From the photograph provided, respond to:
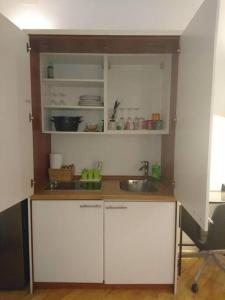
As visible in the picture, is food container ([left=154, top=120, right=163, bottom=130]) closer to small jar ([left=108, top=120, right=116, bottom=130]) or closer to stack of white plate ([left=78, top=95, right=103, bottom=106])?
small jar ([left=108, top=120, right=116, bottom=130])

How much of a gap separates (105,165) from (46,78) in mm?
1041

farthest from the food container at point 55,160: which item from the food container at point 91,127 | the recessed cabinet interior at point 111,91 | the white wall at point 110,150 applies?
the food container at point 91,127

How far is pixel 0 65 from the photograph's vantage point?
1262 millimetres

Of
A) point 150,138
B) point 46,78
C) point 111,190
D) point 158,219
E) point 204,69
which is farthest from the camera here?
point 150,138

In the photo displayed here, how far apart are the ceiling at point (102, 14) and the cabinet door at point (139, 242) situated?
5.56 feet

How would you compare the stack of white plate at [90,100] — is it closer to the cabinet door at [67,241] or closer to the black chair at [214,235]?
the cabinet door at [67,241]

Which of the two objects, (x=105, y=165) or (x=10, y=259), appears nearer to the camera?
(x=10, y=259)

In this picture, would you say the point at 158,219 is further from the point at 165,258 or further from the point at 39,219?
the point at 39,219

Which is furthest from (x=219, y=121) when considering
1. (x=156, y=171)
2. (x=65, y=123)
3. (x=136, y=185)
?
(x=65, y=123)

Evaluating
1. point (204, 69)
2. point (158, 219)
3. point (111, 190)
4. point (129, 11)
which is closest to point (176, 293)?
point (158, 219)

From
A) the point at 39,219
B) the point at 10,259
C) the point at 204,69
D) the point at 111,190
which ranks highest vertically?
the point at 204,69

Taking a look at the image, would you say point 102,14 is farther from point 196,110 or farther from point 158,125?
point 196,110

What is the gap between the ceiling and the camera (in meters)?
2.08

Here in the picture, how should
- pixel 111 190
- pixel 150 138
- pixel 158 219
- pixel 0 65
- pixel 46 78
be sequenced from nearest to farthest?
1. pixel 0 65
2. pixel 158 219
3. pixel 111 190
4. pixel 46 78
5. pixel 150 138
